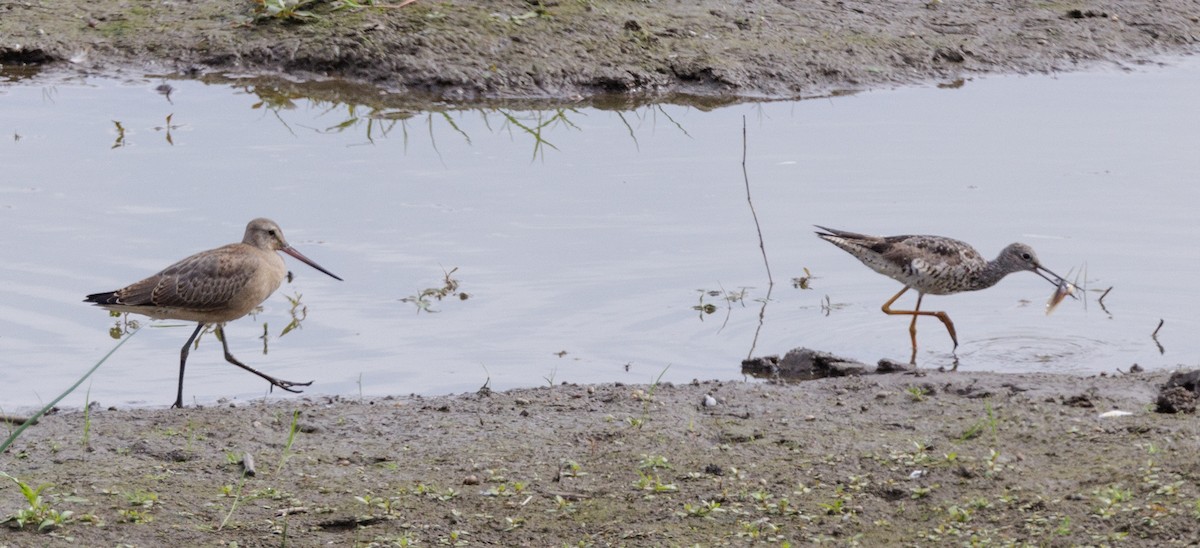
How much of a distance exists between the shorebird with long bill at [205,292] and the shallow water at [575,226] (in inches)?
14.3

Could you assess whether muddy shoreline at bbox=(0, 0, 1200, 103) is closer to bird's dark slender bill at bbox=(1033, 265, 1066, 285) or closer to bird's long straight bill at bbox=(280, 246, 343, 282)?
bird's dark slender bill at bbox=(1033, 265, 1066, 285)

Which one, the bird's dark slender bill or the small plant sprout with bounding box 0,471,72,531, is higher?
the bird's dark slender bill

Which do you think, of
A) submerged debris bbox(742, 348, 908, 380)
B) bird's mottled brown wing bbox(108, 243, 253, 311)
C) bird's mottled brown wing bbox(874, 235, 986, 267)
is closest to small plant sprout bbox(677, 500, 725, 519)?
submerged debris bbox(742, 348, 908, 380)

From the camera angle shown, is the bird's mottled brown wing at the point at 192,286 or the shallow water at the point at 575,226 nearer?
the bird's mottled brown wing at the point at 192,286

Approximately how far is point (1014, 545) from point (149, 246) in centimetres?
586

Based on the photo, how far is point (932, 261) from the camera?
898 cm

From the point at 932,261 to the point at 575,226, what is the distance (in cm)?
227

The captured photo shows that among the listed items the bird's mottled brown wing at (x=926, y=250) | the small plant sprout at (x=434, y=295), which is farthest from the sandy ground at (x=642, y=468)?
the bird's mottled brown wing at (x=926, y=250)

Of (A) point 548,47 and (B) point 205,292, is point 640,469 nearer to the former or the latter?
(B) point 205,292

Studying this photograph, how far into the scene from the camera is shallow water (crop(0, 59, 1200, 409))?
8086mm

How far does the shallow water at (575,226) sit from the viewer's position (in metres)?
8.09

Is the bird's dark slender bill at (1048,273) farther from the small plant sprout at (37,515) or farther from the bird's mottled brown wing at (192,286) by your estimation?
the small plant sprout at (37,515)

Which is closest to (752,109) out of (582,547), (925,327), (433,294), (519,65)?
(519,65)

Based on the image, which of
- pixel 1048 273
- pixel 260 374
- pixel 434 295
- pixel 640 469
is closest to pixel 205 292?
pixel 260 374
